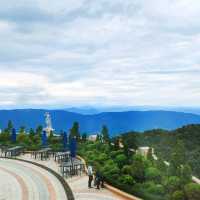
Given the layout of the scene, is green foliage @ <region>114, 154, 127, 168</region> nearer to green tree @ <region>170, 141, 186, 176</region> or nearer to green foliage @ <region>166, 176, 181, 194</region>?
green tree @ <region>170, 141, 186, 176</region>

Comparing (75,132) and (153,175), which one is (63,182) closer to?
(153,175)

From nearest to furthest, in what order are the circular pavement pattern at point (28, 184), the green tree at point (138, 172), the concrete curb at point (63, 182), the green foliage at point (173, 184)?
the green foliage at point (173, 184), the concrete curb at point (63, 182), the circular pavement pattern at point (28, 184), the green tree at point (138, 172)

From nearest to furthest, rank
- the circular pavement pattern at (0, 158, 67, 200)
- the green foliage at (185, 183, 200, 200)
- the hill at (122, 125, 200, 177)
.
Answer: the green foliage at (185, 183, 200, 200)
the circular pavement pattern at (0, 158, 67, 200)
the hill at (122, 125, 200, 177)

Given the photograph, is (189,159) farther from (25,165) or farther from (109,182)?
(25,165)

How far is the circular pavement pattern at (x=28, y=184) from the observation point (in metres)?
18.7

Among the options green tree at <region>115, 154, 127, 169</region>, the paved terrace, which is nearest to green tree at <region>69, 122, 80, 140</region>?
green tree at <region>115, 154, 127, 169</region>

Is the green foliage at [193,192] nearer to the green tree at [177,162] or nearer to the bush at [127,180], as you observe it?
the green tree at [177,162]

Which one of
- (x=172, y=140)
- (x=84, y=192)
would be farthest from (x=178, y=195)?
(x=172, y=140)

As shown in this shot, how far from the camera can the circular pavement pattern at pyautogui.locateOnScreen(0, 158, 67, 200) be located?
18652mm

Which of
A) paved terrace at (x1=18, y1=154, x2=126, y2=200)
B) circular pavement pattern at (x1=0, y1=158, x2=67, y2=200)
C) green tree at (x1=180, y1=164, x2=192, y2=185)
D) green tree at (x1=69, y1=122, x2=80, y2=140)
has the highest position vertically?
green tree at (x1=69, y1=122, x2=80, y2=140)

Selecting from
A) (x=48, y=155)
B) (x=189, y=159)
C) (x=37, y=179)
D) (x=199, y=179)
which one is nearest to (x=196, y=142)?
(x=189, y=159)

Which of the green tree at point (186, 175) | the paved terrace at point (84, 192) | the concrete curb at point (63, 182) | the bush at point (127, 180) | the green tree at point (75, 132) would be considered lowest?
the concrete curb at point (63, 182)

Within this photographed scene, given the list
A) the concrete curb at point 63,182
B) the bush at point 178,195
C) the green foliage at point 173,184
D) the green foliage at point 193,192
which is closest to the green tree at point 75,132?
the concrete curb at point 63,182

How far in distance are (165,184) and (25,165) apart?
13990 mm
